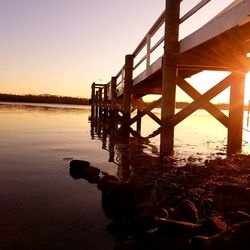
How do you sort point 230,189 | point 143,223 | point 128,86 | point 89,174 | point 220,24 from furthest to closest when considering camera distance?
1. point 128,86
2. point 89,174
3. point 220,24
4. point 230,189
5. point 143,223

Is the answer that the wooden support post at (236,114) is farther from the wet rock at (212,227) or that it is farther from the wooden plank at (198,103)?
the wet rock at (212,227)

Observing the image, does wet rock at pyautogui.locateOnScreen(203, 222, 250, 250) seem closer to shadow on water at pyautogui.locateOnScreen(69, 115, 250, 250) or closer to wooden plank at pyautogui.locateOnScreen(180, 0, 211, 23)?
shadow on water at pyautogui.locateOnScreen(69, 115, 250, 250)

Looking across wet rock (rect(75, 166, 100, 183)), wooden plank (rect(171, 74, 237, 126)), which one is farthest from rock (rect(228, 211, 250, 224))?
wooden plank (rect(171, 74, 237, 126))

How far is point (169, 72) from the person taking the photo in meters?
7.79

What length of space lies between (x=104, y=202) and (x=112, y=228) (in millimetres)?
870

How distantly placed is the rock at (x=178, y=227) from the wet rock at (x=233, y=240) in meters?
0.45

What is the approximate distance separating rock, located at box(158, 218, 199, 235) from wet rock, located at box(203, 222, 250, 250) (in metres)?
0.45

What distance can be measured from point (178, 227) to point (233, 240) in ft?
2.23

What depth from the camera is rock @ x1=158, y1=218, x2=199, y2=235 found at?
344cm

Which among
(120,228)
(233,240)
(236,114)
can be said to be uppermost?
(236,114)

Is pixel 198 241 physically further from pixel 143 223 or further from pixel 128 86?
pixel 128 86

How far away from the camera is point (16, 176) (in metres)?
6.29

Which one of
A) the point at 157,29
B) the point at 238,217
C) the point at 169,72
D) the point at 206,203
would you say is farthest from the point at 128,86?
the point at 238,217

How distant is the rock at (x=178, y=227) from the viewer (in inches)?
135
